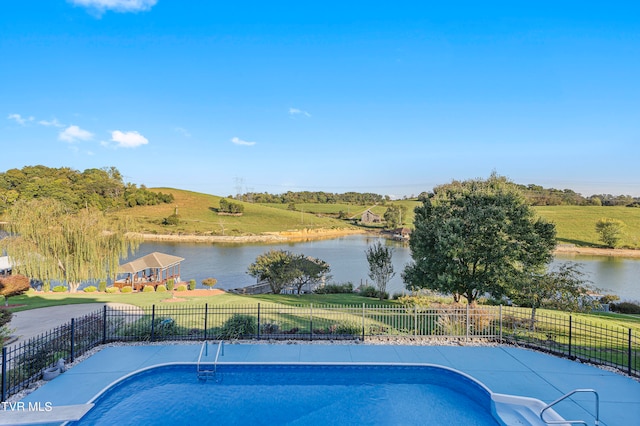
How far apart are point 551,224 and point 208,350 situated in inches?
676

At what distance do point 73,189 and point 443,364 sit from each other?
113 metres

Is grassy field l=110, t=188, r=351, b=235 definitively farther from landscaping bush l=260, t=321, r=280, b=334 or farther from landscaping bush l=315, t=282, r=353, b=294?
landscaping bush l=260, t=321, r=280, b=334

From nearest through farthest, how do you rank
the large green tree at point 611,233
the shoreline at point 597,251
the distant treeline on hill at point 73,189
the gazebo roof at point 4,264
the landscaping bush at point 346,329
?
the landscaping bush at point 346,329
the gazebo roof at point 4,264
the shoreline at point 597,251
the large green tree at point 611,233
the distant treeline on hill at point 73,189

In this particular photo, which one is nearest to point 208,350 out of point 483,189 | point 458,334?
point 458,334

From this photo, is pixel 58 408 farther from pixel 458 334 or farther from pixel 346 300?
pixel 346 300

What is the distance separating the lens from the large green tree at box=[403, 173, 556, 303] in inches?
651

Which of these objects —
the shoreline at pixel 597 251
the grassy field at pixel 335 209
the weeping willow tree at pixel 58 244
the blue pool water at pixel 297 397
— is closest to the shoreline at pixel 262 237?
the grassy field at pixel 335 209

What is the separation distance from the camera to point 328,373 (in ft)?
34.3

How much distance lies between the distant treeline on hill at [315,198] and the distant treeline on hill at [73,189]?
155 ft

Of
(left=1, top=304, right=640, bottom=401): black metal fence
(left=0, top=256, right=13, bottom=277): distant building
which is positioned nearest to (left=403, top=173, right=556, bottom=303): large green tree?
(left=1, top=304, right=640, bottom=401): black metal fence

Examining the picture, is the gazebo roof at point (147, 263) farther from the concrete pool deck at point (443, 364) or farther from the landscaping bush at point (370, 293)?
the concrete pool deck at point (443, 364)

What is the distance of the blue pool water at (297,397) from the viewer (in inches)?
326

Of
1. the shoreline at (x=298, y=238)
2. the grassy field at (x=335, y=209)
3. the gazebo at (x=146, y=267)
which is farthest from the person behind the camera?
the grassy field at (x=335, y=209)

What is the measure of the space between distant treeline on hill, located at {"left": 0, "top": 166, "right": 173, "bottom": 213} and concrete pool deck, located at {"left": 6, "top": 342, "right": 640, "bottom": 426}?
293 feet
